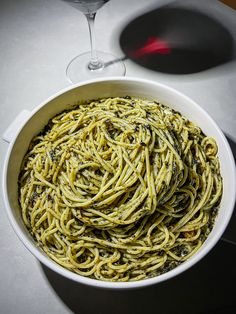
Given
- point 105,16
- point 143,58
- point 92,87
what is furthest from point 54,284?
point 105,16

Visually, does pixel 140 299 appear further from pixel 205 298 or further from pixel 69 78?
pixel 69 78

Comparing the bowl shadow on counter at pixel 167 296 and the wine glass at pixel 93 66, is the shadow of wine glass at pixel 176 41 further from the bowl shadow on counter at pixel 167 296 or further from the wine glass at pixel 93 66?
the bowl shadow on counter at pixel 167 296

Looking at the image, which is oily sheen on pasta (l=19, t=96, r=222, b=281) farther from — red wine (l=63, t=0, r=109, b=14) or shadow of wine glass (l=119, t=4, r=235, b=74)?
shadow of wine glass (l=119, t=4, r=235, b=74)

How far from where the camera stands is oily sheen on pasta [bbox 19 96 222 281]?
27.3 inches

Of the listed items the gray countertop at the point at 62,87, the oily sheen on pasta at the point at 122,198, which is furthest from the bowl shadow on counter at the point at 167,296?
the oily sheen on pasta at the point at 122,198

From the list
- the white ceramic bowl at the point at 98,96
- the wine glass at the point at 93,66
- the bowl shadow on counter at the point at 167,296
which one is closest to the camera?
the white ceramic bowl at the point at 98,96

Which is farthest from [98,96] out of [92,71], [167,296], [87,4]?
[167,296]

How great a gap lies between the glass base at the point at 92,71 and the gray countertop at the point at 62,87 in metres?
0.02

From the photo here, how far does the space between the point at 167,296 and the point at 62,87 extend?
67cm

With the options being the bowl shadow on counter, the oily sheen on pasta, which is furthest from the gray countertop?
the oily sheen on pasta

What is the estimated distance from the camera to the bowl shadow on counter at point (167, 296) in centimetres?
84

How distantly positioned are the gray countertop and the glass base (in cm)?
2

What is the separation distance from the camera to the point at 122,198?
27.7 inches

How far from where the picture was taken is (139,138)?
28.3 inches
